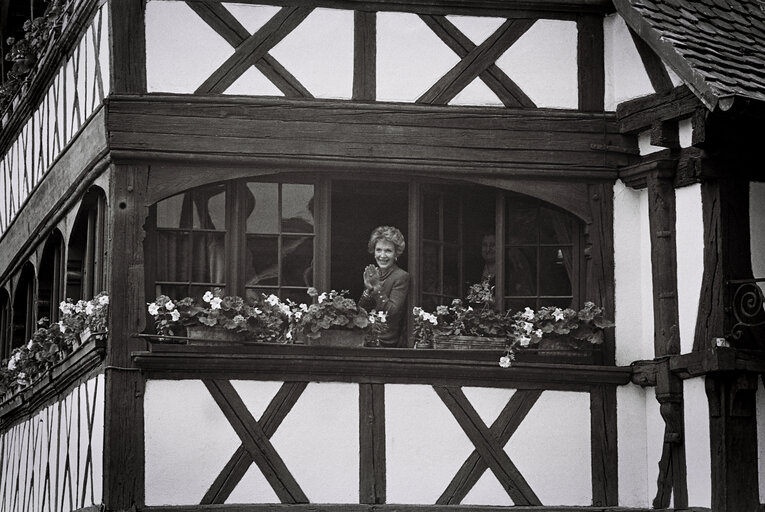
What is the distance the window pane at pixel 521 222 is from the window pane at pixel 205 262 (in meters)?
2.20

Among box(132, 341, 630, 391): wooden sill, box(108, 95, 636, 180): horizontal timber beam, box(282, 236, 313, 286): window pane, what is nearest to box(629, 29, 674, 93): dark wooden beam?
box(108, 95, 636, 180): horizontal timber beam

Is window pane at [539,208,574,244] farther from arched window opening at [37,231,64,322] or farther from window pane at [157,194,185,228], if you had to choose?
arched window opening at [37,231,64,322]

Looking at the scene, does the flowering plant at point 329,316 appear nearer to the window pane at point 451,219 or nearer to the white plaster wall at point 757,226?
the window pane at point 451,219

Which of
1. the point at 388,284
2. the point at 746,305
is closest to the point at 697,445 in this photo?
the point at 746,305

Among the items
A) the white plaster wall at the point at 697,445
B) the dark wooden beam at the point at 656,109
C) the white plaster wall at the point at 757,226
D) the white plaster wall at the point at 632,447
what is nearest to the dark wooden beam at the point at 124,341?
the white plaster wall at the point at 632,447

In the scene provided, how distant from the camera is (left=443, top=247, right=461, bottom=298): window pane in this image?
1377cm

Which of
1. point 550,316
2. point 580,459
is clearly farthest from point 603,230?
point 580,459

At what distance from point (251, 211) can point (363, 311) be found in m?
1.16

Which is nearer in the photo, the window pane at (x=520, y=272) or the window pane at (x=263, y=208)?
the window pane at (x=263, y=208)

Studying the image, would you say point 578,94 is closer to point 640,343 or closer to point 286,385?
point 640,343

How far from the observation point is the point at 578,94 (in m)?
13.7

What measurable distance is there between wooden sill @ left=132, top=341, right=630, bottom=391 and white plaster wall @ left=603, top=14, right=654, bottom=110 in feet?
6.74

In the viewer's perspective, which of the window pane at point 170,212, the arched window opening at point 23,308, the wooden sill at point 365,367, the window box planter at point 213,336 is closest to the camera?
the wooden sill at point 365,367

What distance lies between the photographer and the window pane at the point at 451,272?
45.2ft
